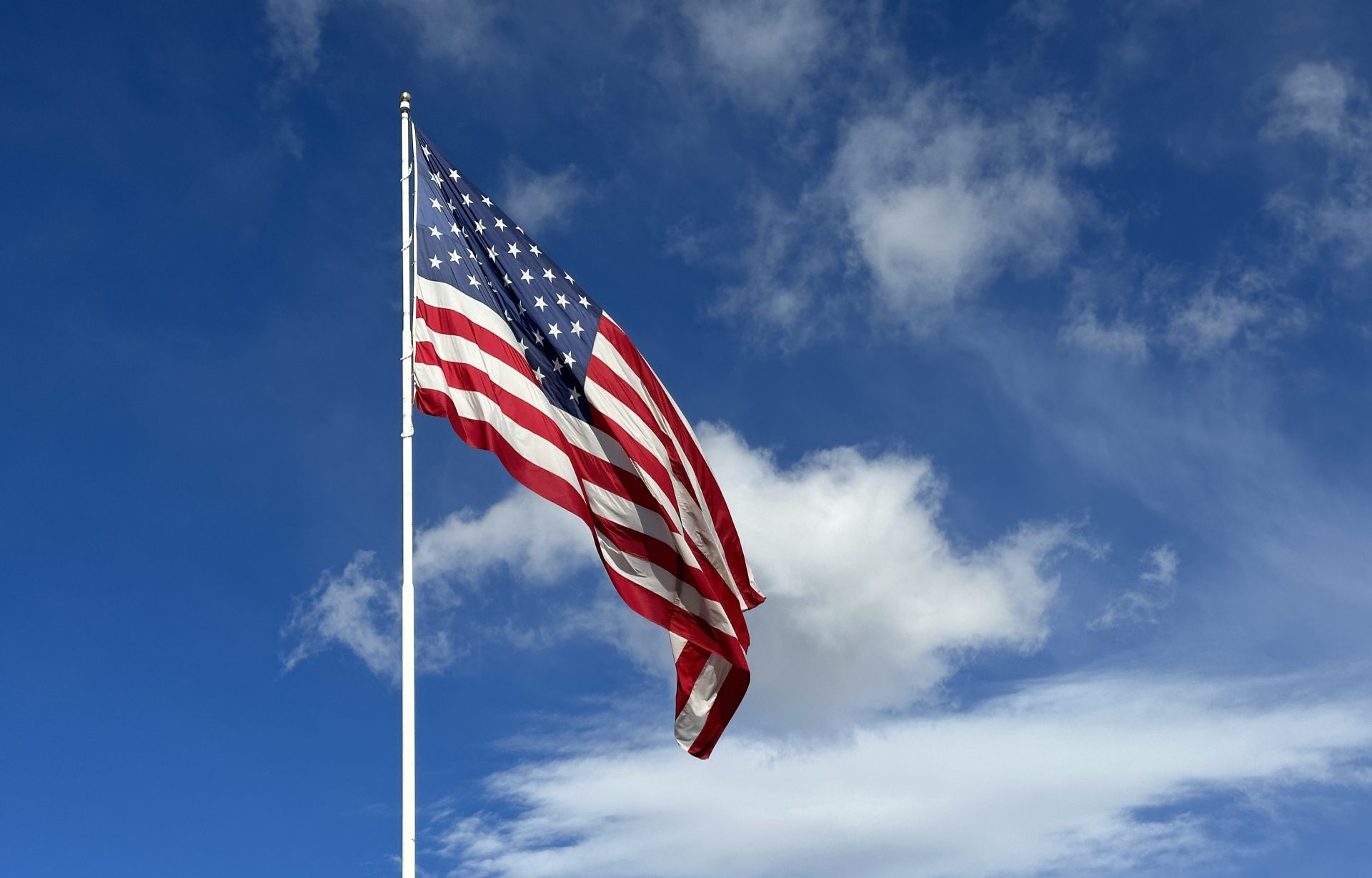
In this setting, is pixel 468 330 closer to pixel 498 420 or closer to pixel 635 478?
pixel 498 420

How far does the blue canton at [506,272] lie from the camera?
88.7 feet

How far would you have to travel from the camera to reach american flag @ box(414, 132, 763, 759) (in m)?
25.9

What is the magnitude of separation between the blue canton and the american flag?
3cm

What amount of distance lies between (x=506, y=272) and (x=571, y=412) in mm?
3114

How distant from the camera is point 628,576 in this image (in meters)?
27.0

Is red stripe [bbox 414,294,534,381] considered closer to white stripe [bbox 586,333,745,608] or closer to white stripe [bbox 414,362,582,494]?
white stripe [bbox 414,362,582,494]

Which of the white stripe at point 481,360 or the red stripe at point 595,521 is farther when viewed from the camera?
the white stripe at point 481,360

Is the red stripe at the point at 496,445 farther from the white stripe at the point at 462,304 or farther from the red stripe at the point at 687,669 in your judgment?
the red stripe at the point at 687,669

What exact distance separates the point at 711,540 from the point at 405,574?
7.88m

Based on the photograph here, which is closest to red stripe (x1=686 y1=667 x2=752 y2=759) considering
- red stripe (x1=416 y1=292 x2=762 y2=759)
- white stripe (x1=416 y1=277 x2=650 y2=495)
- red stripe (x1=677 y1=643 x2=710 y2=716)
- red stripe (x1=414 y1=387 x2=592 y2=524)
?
red stripe (x1=416 y1=292 x2=762 y2=759)

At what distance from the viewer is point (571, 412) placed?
27406 millimetres

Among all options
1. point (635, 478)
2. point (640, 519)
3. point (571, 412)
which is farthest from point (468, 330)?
point (640, 519)

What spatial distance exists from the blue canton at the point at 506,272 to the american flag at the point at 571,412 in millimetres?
26

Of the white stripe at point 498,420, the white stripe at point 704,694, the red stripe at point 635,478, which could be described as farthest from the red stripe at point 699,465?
the white stripe at point 498,420
